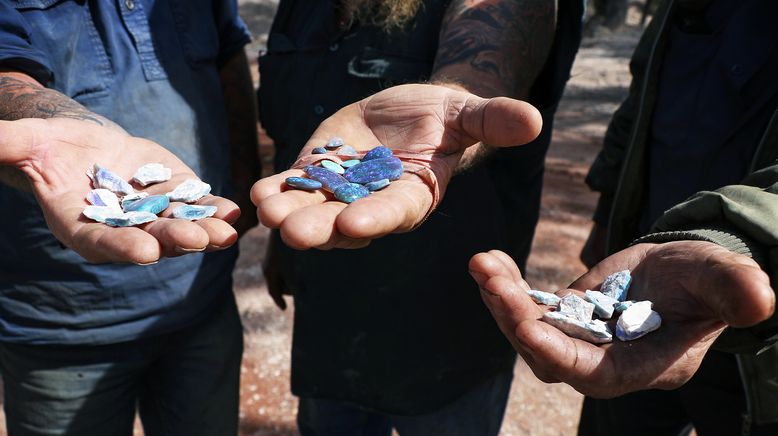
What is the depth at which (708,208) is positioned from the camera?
114 centimetres

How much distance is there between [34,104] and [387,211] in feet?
2.67

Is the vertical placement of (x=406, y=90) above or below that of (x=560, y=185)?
above

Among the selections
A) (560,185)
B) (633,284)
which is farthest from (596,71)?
(633,284)

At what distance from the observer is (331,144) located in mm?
1467

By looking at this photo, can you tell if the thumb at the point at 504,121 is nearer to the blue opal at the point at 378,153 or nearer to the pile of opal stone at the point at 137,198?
the blue opal at the point at 378,153

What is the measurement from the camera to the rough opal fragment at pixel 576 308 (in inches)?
43.6

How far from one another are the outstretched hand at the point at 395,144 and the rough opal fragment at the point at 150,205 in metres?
0.19

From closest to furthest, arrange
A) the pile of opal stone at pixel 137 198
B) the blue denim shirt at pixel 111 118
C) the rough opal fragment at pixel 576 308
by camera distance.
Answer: the rough opal fragment at pixel 576 308
the pile of opal stone at pixel 137 198
the blue denim shirt at pixel 111 118

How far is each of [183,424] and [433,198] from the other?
1.08m

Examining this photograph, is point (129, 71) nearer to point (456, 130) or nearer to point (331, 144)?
point (331, 144)

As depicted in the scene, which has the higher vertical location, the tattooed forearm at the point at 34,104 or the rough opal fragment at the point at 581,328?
the tattooed forearm at the point at 34,104

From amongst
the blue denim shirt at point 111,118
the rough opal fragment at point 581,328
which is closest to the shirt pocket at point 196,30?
the blue denim shirt at point 111,118

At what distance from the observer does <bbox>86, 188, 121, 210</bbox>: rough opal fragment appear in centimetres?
126

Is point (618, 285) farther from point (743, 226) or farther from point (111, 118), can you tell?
point (111, 118)
